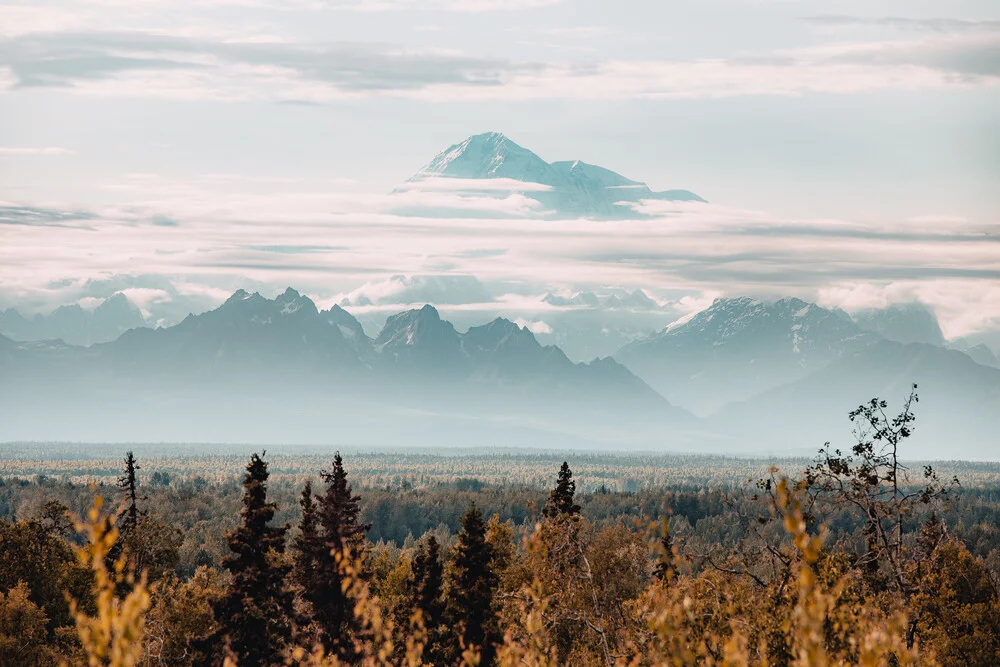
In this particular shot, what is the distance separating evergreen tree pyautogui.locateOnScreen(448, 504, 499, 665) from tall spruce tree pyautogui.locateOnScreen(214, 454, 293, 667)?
9.77m

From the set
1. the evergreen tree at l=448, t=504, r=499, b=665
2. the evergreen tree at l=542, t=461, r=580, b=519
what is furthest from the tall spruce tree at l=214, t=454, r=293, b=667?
the evergreen tree at l=542, t=461, r=580, b=519

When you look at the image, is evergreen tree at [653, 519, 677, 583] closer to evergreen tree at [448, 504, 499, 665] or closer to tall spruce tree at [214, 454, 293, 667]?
evergreen tree at [448, 504, 499, 665]

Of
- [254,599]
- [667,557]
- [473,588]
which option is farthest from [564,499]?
[667,557]

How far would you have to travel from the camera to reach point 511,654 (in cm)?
2498

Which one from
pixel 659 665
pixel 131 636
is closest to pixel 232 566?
pixel 659 665

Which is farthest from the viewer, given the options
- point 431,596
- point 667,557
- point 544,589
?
point 431,596

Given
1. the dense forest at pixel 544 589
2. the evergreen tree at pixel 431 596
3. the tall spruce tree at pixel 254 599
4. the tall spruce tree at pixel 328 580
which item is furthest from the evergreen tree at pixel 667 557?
the tall spruce tree at pixel 254 599

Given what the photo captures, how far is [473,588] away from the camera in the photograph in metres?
63.2

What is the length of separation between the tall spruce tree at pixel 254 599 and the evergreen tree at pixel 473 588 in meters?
9.77

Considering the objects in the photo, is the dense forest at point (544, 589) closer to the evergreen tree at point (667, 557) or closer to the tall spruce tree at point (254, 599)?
the tall spruce tree at point (254, 599)

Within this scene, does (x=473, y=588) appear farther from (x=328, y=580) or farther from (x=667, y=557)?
(x=667, y=557)

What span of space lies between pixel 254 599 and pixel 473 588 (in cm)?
1245

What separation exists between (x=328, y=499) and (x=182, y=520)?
5306 inches

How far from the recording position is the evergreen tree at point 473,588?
62.8 m
